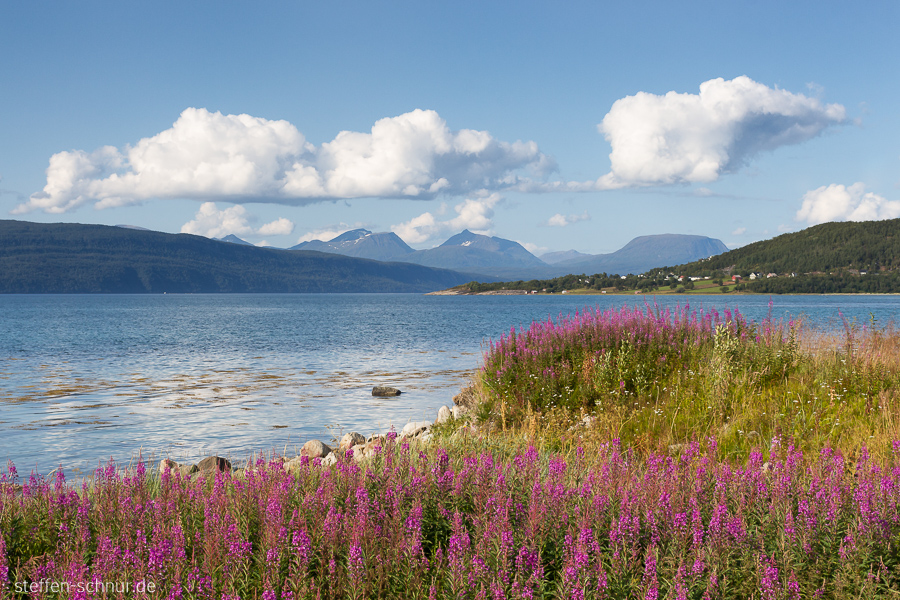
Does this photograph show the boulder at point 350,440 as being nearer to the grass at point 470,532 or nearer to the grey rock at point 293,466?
the grey rock at point 293,466

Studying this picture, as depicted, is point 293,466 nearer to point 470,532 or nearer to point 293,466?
point 293,466

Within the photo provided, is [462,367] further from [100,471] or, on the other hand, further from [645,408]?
[100,471]

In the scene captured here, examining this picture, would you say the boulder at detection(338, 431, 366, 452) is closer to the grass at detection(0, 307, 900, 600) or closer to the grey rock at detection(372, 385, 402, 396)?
the grass at detection(0, 307, 900, 600)

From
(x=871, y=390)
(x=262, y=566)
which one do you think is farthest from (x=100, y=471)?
(x=871, y=390)

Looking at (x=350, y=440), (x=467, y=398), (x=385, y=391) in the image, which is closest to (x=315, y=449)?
(x=350, y=440)

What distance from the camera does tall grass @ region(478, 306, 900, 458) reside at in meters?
9.91

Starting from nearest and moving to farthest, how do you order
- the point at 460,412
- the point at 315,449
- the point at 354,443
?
the point at 315,449 → the point at 354,443 → the point at 460,412

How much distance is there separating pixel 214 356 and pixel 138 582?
39.8 meters

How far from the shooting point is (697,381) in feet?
40.5

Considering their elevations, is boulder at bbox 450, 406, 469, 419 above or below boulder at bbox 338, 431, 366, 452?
above

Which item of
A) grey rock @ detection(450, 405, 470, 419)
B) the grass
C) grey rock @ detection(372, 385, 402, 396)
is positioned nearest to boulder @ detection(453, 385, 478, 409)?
grey rock @ detection(450, 405, 470, 419)

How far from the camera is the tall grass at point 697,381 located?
9.91 m

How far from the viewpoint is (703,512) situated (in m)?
5.17

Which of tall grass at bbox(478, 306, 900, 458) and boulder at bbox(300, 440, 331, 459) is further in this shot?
boulder at bbox(300, 440, 331, 459)
